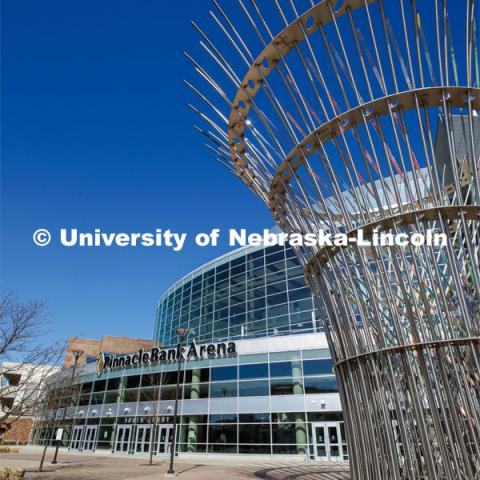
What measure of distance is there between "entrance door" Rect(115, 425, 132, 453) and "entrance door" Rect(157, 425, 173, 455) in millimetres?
2602

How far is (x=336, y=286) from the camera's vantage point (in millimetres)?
7059

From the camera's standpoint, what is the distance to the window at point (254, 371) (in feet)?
75.1

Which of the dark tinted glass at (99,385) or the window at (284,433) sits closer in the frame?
the window at (284,433)

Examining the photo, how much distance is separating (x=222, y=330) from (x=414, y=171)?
26.9 metres

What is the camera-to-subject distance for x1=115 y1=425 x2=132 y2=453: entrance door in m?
27.4

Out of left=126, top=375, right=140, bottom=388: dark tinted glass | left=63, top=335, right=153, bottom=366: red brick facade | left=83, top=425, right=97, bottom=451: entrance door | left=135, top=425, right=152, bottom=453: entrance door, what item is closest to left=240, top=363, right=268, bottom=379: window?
left=135, top=425, right=152, bottom=453: entrance door

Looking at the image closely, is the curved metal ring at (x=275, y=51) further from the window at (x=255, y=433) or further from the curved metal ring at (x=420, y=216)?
the window at (x=255, y=433)

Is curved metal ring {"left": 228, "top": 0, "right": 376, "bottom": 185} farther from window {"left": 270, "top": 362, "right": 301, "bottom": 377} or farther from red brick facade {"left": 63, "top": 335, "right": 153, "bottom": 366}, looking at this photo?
red brick facade {"left": 63, "top": 335, "right": 153, "bottom": 366}

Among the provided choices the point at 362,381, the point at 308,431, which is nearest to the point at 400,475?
the point at 362,381

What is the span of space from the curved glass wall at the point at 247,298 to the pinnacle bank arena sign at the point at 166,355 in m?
2.00

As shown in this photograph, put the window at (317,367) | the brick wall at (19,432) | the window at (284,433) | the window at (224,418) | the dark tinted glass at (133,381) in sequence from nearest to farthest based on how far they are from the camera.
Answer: the window at (284,433), the window at (317,367), the window at (224,418), the dark tinted glass at (133,381), the brick wall at (19,432)

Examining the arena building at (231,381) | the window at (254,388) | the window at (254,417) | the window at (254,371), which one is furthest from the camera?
the window at (254,371)

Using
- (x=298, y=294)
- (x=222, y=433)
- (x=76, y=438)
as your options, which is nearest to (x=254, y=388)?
(x=222, y=433)

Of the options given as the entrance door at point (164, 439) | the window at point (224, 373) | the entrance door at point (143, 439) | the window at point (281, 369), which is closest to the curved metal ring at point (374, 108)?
the window at point (281, 369)
